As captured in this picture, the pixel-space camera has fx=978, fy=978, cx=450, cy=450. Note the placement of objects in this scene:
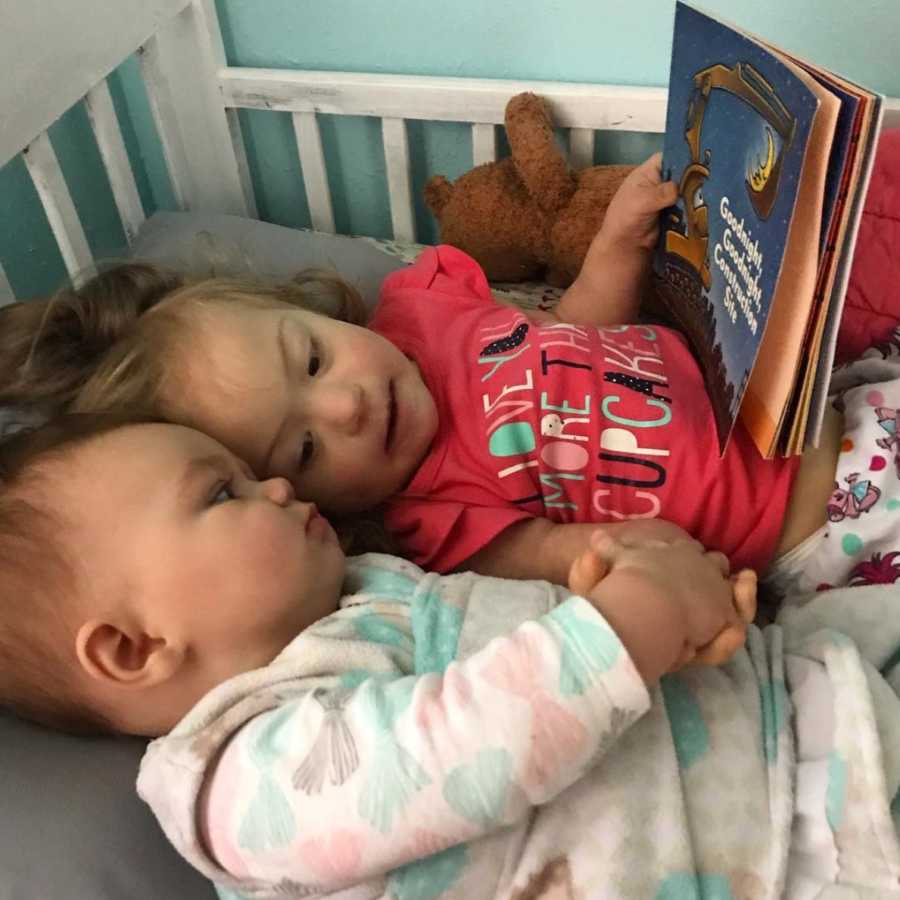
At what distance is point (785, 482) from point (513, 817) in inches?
15.3

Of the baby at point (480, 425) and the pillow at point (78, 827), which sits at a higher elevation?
the baby at point (480, 425)

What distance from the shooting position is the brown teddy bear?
1086mm

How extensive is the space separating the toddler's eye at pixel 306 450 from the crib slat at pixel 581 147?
0.54 meters

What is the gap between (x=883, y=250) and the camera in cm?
91

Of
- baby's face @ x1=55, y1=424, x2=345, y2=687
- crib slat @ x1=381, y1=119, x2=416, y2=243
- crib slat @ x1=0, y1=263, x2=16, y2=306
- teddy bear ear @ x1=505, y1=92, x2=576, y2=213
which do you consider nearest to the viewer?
baby's face @ x1=55, y1=424, x2=345, y2=687

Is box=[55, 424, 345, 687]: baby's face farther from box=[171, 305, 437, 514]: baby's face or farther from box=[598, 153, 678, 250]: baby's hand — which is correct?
box=[598, 153, 678, 250]: baby's hand

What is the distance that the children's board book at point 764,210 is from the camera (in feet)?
1.80

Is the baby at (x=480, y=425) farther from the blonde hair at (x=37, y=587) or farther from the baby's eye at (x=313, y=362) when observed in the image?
the blonde hair at (x=37, y=587)

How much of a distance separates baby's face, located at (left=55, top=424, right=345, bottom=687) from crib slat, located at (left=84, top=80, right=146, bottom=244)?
1.81 ft

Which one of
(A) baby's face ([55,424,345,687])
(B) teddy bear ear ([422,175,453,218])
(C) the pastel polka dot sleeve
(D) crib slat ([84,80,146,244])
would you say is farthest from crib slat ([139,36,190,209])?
(C) the pastel polka dot sleeve

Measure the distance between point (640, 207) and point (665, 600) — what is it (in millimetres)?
408

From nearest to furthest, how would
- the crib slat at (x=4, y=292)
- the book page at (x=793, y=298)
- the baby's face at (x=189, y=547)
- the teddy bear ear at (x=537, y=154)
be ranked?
the book page at (x=793, y=298), the baby's face at (x=189, y=547), the crib slat at (x=4, y=292), the teddy bear ear at (x=537, y=154)

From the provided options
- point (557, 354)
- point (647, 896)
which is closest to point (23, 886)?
point (647, 896)

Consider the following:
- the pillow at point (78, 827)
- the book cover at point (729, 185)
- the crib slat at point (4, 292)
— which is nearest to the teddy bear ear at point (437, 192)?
the book cover at point (729, 185)
